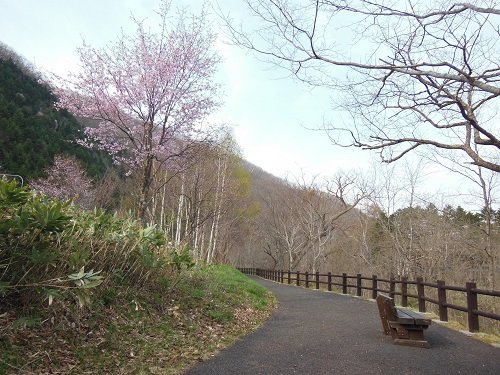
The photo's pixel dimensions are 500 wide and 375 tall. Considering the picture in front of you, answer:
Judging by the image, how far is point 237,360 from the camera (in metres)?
5.33

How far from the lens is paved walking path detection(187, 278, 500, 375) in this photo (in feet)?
16.4

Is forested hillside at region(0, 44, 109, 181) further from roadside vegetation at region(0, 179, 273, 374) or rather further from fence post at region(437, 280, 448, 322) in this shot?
fence post at region(437, 280, 448, 322)

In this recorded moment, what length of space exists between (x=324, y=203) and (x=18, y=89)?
44229 mm

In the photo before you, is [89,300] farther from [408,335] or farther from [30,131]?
[30,131]

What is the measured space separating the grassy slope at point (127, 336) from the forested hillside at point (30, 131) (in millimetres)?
31693

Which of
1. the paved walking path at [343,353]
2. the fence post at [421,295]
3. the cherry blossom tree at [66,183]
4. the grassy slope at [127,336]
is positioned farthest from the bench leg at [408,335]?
the cherry blossom tree at [66,183]

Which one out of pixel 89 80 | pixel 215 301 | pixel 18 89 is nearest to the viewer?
pixel 215 301

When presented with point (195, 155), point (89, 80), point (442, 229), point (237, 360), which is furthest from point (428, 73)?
point (442, 229)

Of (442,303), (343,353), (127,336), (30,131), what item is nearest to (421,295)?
(442,303)

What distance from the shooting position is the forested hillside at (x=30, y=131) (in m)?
41.0

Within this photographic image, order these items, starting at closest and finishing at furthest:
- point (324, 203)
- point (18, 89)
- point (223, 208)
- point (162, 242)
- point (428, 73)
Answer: point (428, 73) → point (162, 242) → point (223, 208) → point (324, 203) → point (18, 89)

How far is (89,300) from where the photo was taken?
13.8 ft

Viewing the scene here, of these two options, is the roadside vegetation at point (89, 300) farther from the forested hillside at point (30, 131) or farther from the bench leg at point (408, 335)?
the forested hillside at point (30, 131)

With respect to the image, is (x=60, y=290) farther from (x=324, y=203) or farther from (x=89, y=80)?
(x=324, y=203)
